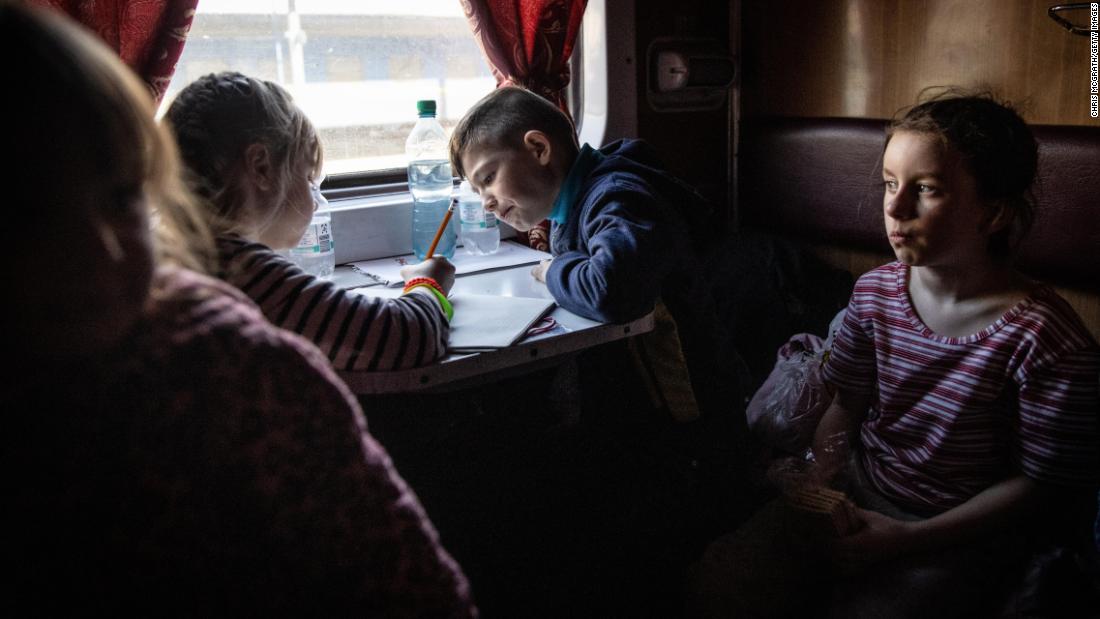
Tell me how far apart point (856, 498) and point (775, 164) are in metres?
1.66

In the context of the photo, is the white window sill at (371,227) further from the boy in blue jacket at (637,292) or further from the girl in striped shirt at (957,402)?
the girl in striped shirt at (957,402)

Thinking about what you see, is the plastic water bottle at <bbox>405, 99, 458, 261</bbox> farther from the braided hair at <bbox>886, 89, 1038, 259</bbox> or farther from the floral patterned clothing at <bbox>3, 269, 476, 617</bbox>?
the floral patterned clothing at <bbox>3, 269, 476, 617</bbox>

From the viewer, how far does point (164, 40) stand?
200 cm

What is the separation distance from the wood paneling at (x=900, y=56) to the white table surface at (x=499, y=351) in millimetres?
1303

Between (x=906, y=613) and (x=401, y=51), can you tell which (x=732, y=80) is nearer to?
(x=401, y=51)

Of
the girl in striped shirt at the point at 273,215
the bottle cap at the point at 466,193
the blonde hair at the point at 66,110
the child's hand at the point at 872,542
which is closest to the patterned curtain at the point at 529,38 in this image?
the bottle cap at the point at 466,193

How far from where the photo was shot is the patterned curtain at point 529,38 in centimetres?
255

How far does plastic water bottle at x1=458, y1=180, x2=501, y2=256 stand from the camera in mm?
2461

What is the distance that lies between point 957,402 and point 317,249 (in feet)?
4.96

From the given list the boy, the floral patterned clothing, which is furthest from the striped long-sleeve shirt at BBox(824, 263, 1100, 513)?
the floral patterned clothing

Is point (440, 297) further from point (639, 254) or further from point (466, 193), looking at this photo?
point (466, 193)

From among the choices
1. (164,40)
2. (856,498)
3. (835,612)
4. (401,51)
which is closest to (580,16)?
(401,51)

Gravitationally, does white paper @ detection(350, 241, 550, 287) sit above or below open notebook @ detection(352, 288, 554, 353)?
above

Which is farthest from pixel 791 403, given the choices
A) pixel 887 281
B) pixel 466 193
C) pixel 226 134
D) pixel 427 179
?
pixel 226 134
